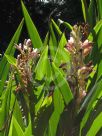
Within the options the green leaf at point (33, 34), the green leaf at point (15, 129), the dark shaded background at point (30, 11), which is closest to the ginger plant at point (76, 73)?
the green leaf at point (15, 129)

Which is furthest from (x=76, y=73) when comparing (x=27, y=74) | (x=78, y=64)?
(x=27, y=74)

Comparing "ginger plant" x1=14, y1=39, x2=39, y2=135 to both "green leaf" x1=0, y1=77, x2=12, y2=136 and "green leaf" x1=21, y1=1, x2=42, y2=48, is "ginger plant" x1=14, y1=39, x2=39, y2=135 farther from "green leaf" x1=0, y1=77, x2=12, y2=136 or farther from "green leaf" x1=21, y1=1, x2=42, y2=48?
"green leaf" x1=21, y1=1, x2=42, y2=48

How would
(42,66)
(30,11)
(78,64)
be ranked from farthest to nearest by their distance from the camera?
(30,11)
(42,66)
(78,64)

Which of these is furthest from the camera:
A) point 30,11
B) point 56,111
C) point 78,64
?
point 30,11

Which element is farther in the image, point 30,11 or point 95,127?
point 30,11

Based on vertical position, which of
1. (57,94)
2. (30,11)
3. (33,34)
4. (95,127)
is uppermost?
(30,11)

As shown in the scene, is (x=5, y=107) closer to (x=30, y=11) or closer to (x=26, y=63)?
(x=26, y=63)

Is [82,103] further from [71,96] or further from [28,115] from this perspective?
[28,115]
